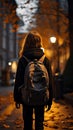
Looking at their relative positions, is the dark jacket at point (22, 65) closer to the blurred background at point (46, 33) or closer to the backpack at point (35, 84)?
the backpack at point (35, 84)

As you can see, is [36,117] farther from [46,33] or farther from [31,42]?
[46,33]

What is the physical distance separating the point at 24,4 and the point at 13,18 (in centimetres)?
119

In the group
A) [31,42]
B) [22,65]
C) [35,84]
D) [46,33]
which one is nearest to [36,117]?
[35,84]

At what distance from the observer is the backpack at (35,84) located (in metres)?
6.27

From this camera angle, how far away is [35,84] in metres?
6.29

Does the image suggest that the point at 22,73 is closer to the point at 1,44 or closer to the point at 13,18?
the point at 13,18

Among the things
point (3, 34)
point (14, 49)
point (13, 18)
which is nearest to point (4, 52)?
point (3, 34)

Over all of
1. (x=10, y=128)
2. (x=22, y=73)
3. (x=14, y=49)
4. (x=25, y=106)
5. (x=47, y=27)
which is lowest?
(x=14, y=49)

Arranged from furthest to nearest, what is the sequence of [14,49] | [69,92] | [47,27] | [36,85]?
1. [14,49]
2. [47,27]
3. [69,92]
4. [36,85]

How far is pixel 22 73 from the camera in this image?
21.3 feet

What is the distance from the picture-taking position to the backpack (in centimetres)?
627

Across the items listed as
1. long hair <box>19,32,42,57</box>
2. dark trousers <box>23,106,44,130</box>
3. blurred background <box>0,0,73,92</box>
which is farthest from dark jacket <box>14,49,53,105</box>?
blurred background <box>0,0,73,92</box>

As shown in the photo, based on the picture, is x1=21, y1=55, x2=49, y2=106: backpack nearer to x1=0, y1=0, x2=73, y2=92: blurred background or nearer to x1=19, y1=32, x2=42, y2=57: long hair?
x1=19, y1=32, x2=42, y2=57: long hair

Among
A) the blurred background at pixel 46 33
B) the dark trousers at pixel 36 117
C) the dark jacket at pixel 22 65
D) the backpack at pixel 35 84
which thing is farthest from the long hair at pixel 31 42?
the blurred background at pixel 46 33
